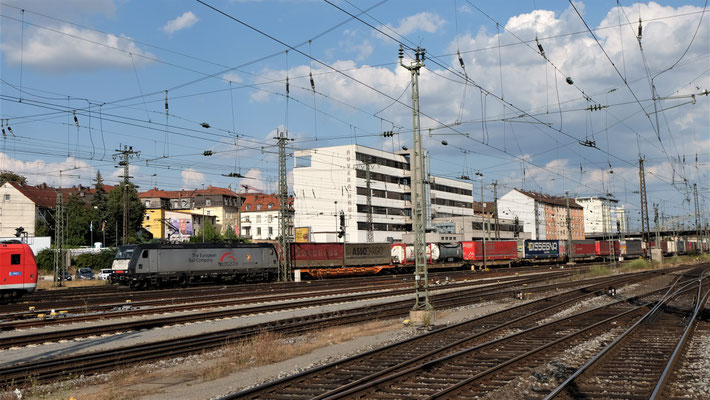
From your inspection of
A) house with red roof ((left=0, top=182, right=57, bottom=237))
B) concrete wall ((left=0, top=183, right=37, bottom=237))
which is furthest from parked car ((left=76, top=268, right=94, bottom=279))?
concrete wall ((left=0, top=183, right=37, bottom=237))

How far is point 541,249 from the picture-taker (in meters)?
78.4

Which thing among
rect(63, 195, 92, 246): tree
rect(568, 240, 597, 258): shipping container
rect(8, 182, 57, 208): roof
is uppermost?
rect(8, 182, 57, 208): roof

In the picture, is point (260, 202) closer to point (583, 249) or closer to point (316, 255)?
point (583, 249)

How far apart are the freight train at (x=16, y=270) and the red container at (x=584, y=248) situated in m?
72.1

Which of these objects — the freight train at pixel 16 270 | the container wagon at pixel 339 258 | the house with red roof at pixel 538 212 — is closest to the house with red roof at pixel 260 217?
the container wagon at pixel 339 258

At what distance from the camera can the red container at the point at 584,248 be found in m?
83.8

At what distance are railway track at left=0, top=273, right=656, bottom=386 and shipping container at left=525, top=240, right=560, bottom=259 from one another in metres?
55.8

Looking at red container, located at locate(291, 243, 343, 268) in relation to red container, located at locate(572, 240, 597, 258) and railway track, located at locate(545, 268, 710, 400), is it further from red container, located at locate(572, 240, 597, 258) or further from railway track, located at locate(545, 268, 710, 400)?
red container, located at locate(572, 240, 597, 258)

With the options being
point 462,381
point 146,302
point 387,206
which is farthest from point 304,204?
point 462,381

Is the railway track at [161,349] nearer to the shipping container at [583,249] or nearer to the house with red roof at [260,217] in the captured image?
the shipping container at [583,249]

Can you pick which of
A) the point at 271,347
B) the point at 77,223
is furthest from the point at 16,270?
the point at 77,223

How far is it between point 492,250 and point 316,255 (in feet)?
90.4

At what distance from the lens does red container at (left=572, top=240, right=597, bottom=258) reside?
83750 millimetres

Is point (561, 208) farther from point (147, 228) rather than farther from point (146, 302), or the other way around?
point (146, 302)
